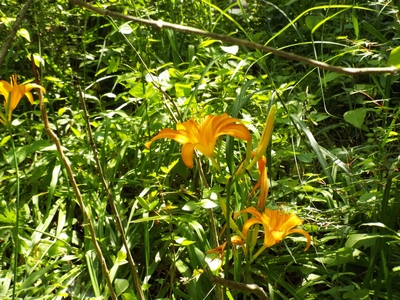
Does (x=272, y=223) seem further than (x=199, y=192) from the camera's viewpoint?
No

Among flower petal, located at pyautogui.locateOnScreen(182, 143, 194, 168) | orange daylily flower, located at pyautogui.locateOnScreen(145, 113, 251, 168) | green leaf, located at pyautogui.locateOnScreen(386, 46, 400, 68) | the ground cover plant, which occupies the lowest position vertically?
the ground cover plant

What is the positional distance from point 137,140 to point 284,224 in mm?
1246

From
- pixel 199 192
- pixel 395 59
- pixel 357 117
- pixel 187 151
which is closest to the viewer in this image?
pixel 395 59

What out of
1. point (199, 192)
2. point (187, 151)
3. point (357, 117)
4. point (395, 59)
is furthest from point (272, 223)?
point (199, 192)

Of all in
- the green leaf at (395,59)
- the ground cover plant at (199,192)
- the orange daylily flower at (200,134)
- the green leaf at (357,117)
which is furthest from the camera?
the green leaf at (357,117)

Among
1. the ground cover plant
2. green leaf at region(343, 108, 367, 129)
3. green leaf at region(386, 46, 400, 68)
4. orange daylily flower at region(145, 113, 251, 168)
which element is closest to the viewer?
green leaf at region(386, 46, 400, 68)

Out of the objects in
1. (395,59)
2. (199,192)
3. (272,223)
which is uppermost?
(395,59)

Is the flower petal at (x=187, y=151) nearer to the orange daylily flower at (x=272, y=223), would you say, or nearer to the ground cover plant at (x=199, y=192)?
the orange daylily flower at (x=272, y=223)

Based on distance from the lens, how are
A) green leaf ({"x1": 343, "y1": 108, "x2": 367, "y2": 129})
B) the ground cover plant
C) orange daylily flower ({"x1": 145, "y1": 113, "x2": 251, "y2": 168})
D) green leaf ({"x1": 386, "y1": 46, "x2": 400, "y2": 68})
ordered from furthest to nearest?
green leaf ({"x1": 343, "y1": 108, "x2": 367, "y2": 129}), the ground cover plant, orange daylily flower ({"x1": 145, "y1": 113, "x2": 251, "y2": 168}), green leaf ({"x1": 386, "y1": 46, "x2": 400, "y2": 68})

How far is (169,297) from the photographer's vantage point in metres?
1.89

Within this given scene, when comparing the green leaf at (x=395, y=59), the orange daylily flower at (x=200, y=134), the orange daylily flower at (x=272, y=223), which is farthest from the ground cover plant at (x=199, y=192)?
the green leaf at (x=395, y=59)

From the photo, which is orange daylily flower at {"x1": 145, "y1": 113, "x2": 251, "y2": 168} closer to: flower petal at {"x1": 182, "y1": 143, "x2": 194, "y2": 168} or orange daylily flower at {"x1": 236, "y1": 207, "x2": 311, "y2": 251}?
flower petal at {"x1": 182, "y1": 143, "x2": 194, "y2": 168}

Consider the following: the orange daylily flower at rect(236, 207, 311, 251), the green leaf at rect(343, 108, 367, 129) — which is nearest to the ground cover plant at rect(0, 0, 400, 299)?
the green leaf at rect(343, 108, 367, 129)

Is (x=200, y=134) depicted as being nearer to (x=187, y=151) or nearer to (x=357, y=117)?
(x=187, y=151)
